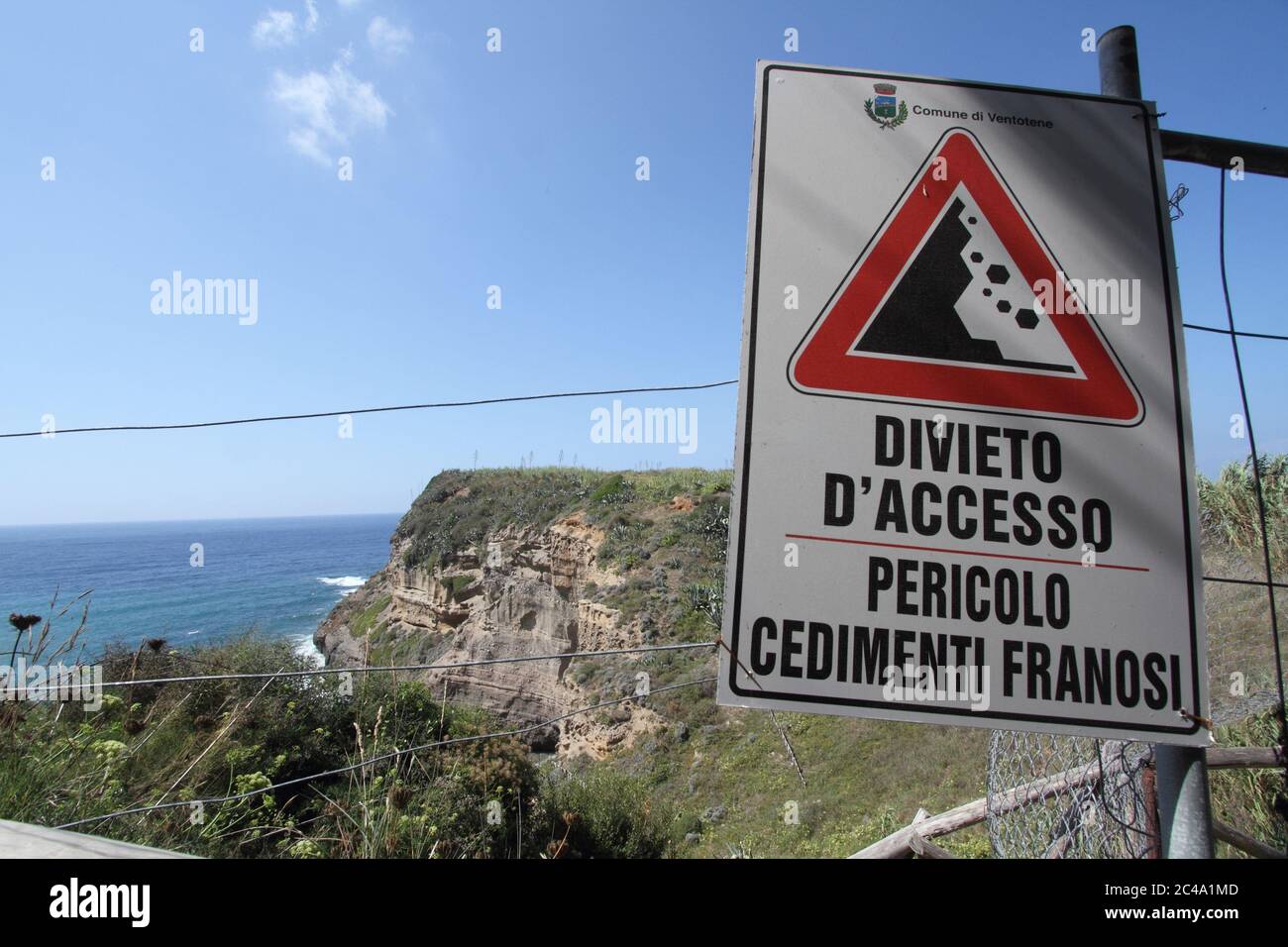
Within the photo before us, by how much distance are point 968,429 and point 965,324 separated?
0.78 ft

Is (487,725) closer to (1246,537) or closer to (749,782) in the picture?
(749,782)

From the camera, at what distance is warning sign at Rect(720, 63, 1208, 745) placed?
1.13 metres

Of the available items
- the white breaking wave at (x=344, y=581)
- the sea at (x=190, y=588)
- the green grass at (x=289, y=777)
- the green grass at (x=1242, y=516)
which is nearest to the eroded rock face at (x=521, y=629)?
the sea at (x=190, y=588)

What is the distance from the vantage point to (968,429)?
118cm

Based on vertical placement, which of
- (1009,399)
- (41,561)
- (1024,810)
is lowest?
(41,561)

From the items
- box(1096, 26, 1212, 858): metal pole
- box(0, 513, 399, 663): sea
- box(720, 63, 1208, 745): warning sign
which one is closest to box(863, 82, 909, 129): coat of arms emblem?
box(720, 63, 1208, 745): warning sign

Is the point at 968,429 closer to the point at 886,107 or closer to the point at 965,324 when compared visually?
the point at 965,324

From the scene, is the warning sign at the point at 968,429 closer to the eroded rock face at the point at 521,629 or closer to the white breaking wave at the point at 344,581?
the eroded rock face at the point at 521,629

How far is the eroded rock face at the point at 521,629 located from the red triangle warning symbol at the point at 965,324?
44.6 feet

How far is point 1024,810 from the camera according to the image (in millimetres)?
2621

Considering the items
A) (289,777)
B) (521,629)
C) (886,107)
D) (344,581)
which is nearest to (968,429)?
(886,107)

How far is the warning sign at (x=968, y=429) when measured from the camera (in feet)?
3.70
